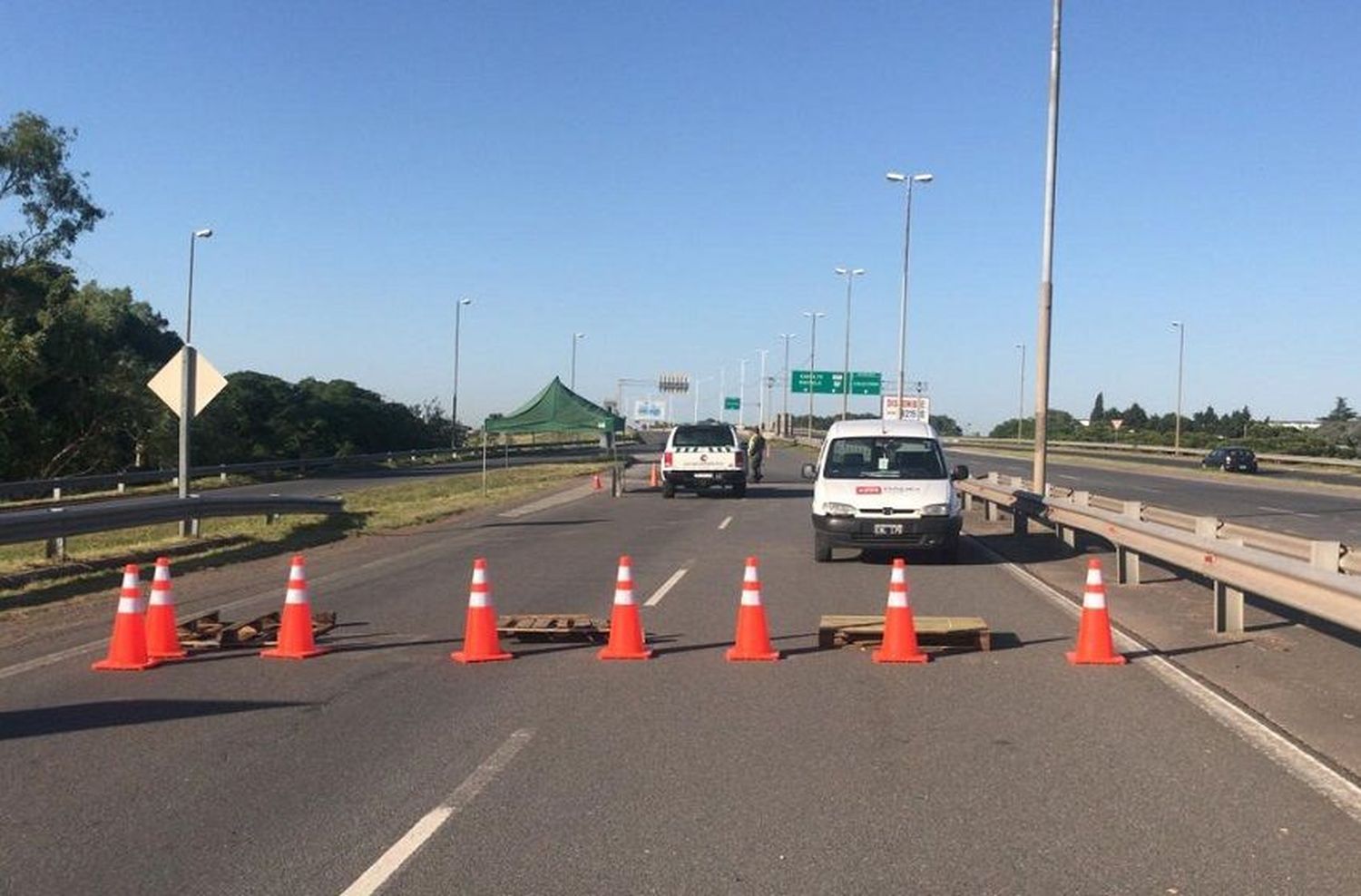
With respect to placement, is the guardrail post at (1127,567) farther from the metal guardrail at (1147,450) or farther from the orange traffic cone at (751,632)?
the metal guardrail at (1147,450)

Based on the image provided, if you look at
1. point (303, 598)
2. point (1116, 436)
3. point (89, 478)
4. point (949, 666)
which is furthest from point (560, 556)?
point (1116, 436)

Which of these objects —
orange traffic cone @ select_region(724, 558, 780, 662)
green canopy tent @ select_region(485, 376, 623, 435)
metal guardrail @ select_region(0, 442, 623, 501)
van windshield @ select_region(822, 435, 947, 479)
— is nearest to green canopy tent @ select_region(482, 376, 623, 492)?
green canopy tent @ select_region(485, 376, 623, 435)

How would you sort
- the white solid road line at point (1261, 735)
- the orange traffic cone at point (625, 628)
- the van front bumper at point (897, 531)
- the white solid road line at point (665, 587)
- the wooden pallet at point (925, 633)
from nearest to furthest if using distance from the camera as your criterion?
the white solid road line at point (1261, 735)
the orange traffic cone at point (625, 628)
the wooden pallet at point (925, 633)
the white solid road line at point (665, 587)
the van front bumper at point (897, 531)

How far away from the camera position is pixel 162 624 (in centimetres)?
972

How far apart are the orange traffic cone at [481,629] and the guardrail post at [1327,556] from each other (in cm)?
633

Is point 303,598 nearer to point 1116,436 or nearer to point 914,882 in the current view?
point 914,882

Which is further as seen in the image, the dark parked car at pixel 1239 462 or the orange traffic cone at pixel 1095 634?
the dark parked car at pixel 1239 462

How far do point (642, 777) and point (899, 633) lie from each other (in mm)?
3741

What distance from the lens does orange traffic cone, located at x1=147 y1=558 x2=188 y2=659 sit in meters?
9.66

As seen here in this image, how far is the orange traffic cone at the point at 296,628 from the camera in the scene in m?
9.66

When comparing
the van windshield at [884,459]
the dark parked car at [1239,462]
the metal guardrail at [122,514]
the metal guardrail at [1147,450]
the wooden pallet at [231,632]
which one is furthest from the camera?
the metal guardrail at [1147,450]

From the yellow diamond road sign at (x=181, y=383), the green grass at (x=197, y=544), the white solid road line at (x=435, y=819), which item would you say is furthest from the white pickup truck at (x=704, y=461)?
the white solid road line at (x=435, y=819)

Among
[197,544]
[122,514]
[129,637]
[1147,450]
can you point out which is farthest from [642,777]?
[1147,450]

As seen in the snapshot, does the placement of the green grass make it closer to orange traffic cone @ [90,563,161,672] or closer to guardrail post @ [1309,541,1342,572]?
orange traffic cone @ [90,563,161,672]
